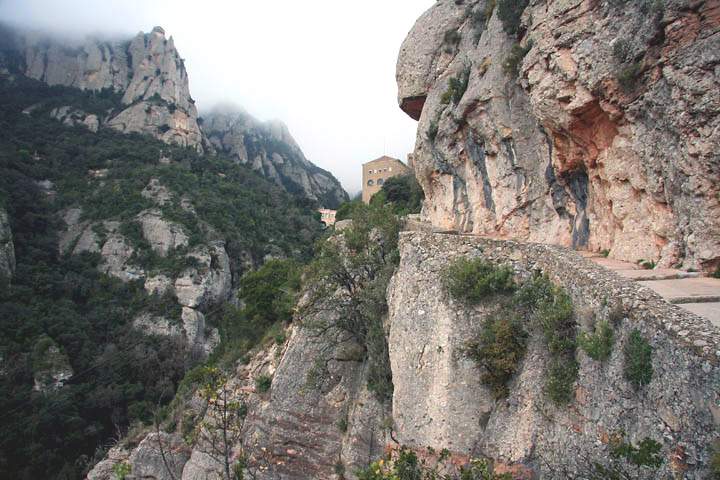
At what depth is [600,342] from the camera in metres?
6.13

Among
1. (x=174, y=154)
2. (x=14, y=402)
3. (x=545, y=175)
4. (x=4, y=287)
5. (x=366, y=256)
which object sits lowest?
(x=14, y=402)

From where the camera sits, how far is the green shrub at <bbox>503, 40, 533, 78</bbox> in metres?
14.2

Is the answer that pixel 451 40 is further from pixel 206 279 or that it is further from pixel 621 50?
pixel 206 279

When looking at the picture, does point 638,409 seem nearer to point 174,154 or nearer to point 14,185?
point 14,185

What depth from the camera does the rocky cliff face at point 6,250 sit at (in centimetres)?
4197

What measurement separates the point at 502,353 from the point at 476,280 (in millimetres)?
1801

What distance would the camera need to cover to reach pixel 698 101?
7695 mm

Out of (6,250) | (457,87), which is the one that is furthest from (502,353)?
(6,250)

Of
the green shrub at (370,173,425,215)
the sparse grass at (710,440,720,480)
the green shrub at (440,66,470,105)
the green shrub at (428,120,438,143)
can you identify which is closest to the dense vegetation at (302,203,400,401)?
the green shrub at (428,120,438,143)

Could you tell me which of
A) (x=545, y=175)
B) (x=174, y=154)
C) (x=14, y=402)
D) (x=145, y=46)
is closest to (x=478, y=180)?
(x=545, y=175)

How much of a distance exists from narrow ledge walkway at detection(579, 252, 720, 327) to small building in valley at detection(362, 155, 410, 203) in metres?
44.5

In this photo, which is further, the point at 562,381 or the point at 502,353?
the point at 502,353

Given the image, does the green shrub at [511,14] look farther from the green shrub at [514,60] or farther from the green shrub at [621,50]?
the green shrub at [621,50]

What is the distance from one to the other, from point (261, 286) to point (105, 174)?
51479 mm
